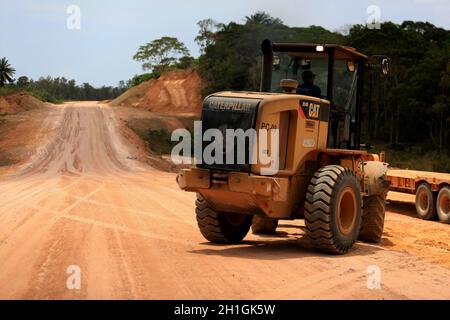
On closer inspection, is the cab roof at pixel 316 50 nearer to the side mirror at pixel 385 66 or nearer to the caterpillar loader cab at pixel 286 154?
the caterpillar loader cab at pixel 286 154

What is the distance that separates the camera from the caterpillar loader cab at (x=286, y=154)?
934 cm

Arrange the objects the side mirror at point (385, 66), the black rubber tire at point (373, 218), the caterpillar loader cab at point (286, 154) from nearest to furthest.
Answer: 1. the caterpillar loader cab at point (286, 154)
2. the side mirror at point (385, 66)
3. the black rubber tire at point (373, 218)

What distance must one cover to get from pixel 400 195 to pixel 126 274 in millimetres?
17368

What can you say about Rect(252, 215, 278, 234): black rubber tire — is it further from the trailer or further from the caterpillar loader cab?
the trailer

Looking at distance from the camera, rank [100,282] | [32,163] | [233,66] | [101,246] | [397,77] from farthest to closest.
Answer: [233,66] < [397,77] < [32,163] < [101,246] < [100,282]

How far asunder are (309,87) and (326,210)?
240 cm

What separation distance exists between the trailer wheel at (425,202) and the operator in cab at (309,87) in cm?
827

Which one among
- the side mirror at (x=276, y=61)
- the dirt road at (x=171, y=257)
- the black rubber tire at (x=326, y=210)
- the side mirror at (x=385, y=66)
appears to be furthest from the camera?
the side mirror at (x=276, y=61)

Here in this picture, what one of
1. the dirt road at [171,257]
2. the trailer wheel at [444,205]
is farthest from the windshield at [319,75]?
the trailer wheel at [444,205]

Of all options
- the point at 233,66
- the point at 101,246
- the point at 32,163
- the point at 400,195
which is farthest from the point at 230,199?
the point at 233,66

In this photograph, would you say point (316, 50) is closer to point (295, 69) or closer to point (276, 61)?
point (295, 69)

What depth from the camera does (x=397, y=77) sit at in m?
45.5

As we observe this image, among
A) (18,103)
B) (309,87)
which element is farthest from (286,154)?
(18,103)

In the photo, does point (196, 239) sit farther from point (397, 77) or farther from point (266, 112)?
point (397, 77)
